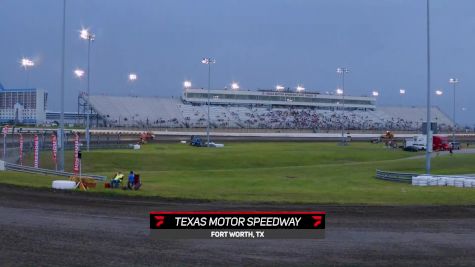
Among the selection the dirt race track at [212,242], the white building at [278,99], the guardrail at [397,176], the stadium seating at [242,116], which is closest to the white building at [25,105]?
the stadium seating at [242,116]

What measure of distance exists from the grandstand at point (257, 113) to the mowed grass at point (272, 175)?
67.8 m

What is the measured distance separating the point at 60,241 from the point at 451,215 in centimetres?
1295

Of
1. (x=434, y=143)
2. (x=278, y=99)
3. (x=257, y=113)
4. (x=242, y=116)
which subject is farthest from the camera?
(x=278, y=99)

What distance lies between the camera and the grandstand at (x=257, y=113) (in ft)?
429

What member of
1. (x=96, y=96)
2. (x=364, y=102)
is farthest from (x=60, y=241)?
(x=364, y=102)

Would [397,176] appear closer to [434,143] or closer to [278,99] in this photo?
[434,143]

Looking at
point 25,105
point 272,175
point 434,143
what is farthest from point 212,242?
point 25,105

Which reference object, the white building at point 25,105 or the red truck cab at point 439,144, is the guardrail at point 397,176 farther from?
the white building at point 25,105

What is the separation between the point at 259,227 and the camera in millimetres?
13031

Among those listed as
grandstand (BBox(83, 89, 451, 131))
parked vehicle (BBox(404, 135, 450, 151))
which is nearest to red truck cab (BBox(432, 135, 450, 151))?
parked vehicle (BBox(404, 135, 450, 151))

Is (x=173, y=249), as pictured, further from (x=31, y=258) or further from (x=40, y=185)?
(x=40, y=185)
